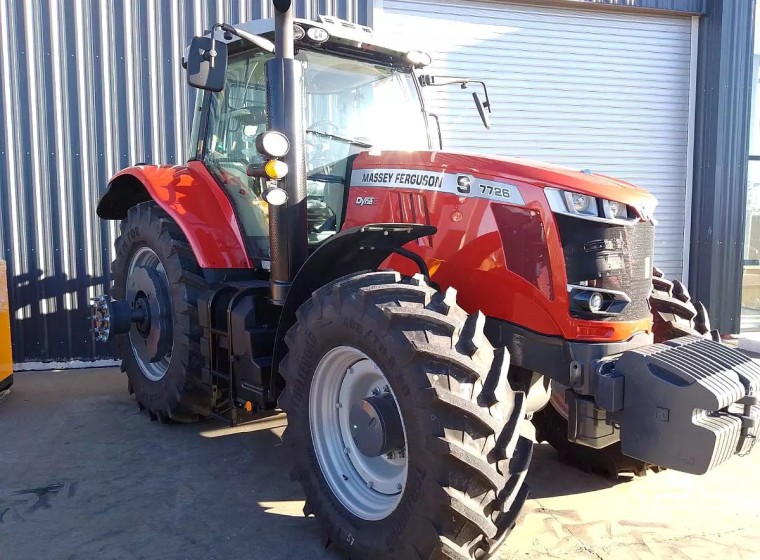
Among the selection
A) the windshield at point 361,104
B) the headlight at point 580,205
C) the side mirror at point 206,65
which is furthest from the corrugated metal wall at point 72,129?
the headlight at point 580,205

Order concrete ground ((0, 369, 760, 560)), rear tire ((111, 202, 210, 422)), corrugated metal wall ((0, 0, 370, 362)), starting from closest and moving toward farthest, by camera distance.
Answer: concrete ground ((0, 369, 760, 560)) < rear tire ((111, 202, 210, 422)) < corrugated metal wall ((0, 0, 370, 362))

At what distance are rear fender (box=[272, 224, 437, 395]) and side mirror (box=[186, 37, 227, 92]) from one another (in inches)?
36.6

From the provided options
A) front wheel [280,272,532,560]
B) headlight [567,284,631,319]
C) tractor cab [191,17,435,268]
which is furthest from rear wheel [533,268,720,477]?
tractor cab [191,17,435,268]

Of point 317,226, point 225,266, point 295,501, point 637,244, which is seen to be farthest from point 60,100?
point 637,244

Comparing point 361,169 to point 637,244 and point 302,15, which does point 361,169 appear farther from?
point 302,15

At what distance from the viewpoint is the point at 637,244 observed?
2.85 metres

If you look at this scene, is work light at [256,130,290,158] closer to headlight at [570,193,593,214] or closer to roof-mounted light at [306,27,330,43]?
roof-mounted light at [306,27,330,43]

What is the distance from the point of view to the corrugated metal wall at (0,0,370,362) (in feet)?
19.5

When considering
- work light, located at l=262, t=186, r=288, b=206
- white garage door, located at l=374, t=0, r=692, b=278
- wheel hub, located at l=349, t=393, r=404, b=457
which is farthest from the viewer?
white garage door, located at l=374, t=0, r=692, b=278

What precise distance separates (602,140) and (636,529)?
5867 millimetres

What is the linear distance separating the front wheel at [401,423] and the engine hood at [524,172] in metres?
0.64

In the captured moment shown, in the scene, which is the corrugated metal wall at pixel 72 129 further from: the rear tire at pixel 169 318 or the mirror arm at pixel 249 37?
the mirror arm at pixel 249 37

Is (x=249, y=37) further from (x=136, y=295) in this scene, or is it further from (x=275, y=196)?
(x=136, y=295)

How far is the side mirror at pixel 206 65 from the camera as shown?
304 cm
